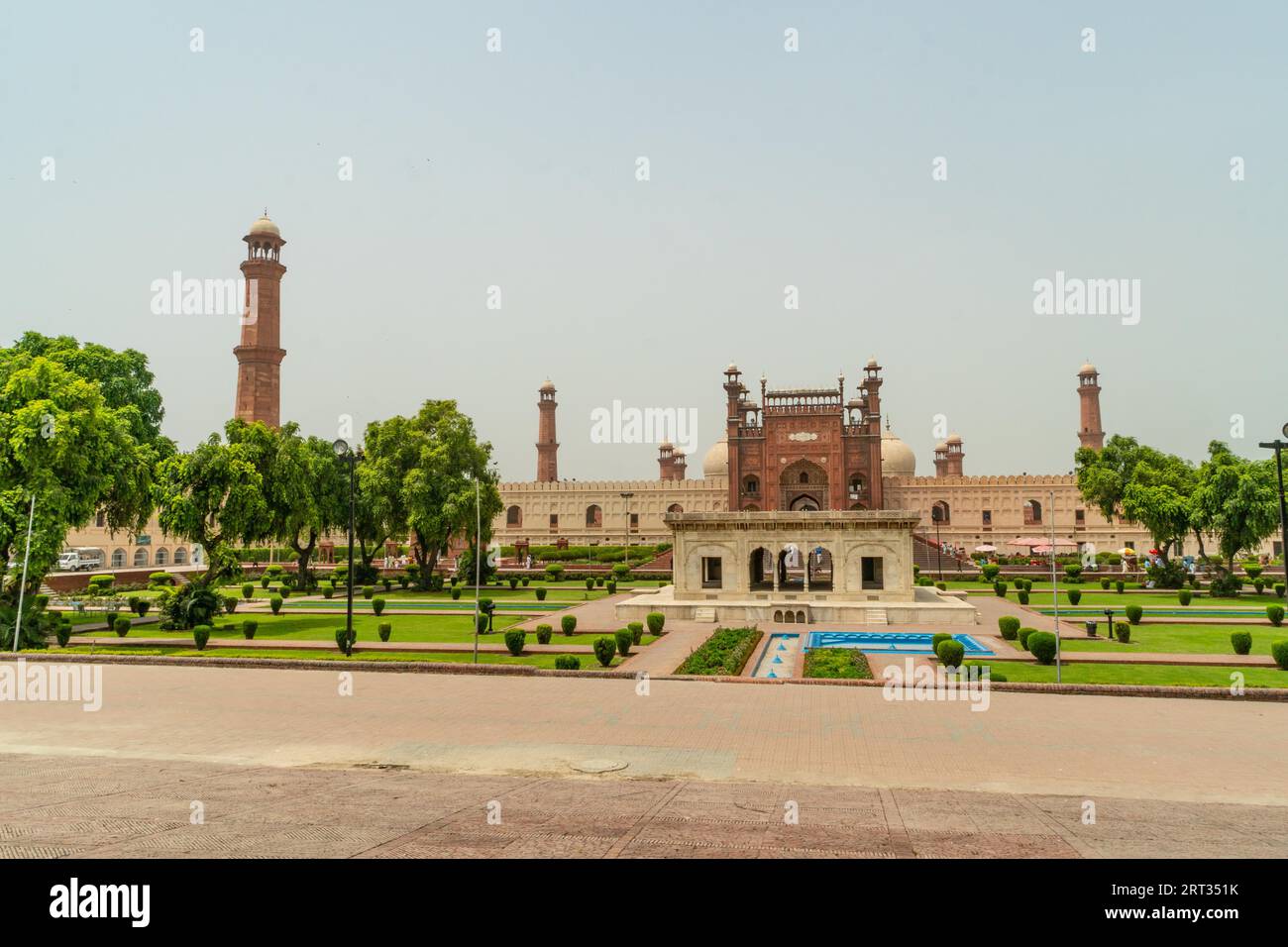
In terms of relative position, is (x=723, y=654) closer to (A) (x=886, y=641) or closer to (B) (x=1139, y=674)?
(A) (x=886, y=641)

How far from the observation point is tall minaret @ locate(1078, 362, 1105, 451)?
8012 centimetres

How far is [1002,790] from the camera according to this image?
10289 mm

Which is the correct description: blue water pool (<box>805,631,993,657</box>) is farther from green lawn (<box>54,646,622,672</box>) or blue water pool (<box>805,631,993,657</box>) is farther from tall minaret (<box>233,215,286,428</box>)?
tall minaret (<box>233,215,286,428</box>)

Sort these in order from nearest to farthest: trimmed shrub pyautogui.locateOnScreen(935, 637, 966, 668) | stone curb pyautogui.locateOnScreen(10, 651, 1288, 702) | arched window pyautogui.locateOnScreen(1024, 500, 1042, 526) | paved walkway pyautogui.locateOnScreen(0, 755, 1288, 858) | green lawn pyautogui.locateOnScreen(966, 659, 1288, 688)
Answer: paved walkway pyautogui.locateOnScreen(0, 755, 1288, 858), stone curb pyautogui.locateOnScreen(10, 651, 1288, 702), green lawn pyautogui.locateOnScreen(966, 659, 1288, 688), trimmed shrub pyautogui.locateOnScreen(935, 637, 966, 668), arched window pyautogui.locateOnScreen(1024, 500, 1042, 526)

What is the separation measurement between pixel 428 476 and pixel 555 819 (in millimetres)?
37867

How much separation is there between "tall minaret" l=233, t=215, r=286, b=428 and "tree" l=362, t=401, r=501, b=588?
77.5 feet

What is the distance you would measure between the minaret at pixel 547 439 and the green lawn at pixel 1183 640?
6293cm

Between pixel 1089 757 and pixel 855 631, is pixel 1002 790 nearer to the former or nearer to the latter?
pixel 1089 757

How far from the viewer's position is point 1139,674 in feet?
64.0

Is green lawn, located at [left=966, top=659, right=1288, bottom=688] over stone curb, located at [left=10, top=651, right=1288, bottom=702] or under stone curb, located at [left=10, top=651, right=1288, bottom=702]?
under

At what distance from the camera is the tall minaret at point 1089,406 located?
80.1m

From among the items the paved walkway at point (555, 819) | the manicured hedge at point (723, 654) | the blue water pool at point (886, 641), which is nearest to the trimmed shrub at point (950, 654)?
the blue water pool at point (886, 641)

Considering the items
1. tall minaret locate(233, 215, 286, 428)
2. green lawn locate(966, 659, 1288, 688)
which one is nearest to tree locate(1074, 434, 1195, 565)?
green lawn locate(966, 659, 1288, 688)

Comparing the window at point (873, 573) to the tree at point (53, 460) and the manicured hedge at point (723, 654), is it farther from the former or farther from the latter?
the tree at point (53, 460)
